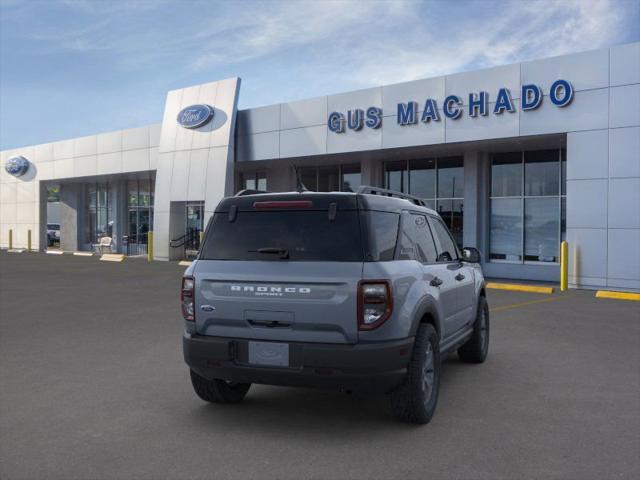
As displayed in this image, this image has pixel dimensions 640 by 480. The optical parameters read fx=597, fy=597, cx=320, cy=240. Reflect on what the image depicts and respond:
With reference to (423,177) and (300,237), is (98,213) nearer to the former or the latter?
(423,177)

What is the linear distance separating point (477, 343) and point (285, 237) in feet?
10.9

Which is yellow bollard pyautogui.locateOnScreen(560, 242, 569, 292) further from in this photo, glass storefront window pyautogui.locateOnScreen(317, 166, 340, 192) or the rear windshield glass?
the rear windshield glass

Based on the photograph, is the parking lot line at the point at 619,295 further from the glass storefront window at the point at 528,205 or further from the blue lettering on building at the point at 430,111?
the blue lettering on building at the point at 430,111

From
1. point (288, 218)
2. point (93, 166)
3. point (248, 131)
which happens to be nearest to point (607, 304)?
point (288, 218)

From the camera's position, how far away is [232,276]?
15.4 ft

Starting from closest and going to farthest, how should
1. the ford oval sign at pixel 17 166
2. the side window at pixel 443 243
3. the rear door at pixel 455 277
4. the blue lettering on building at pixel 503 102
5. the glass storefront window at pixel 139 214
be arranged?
the rear door at pixel 455 277 < the side window at pixel 443 243 < the blue lettering on building at pixel 503 102 < the glass storefront window at pixel 139 214 < the ford oval sign at pixel 17 166

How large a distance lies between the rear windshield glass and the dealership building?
12.8 m

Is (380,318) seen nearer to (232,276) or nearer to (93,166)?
(232,276)

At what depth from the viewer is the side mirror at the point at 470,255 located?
671 cm

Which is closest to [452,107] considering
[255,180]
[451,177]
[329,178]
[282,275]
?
[451,177]

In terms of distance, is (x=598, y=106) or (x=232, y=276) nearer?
(x=232, y=276)

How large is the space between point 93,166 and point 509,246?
71.8ft

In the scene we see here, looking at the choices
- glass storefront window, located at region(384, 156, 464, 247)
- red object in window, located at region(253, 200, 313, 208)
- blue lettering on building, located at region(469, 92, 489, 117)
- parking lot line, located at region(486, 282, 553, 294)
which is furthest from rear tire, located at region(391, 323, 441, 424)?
glass storefront window, located at region(384, 156, 464, 247)

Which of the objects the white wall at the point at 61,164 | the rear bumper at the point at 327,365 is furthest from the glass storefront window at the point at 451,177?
the rear bumper at the point at 327,365
